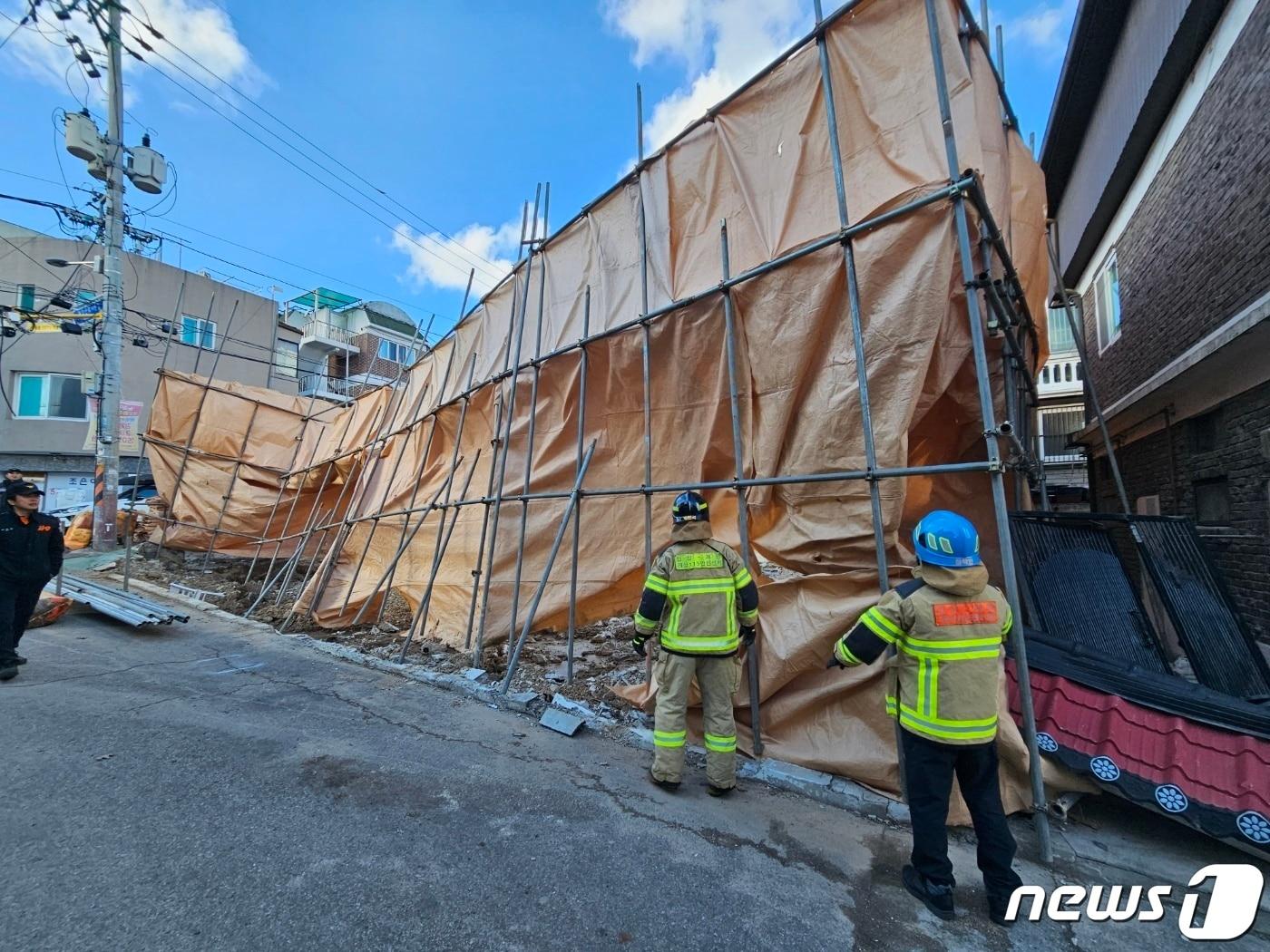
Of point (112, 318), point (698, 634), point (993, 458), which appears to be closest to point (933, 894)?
point (698, 634)

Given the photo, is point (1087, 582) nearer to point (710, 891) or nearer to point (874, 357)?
point (874, 357)

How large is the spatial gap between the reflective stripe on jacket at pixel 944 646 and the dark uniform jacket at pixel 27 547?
6753 millimetres

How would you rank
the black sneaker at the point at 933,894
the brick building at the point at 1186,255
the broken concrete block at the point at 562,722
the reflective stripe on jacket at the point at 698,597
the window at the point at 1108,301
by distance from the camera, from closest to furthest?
the black sneaker at the point at 933,894, the reflective stripe on jacket at the point at 698,597, the broken concrete block at the point at 562,722, the brick building at the point at 1186,255, the window at the point at 1108,301

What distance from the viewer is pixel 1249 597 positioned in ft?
17.5

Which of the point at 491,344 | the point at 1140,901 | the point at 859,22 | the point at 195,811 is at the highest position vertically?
the point at 859,22

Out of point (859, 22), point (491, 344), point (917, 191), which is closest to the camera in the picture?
point (917, 191)

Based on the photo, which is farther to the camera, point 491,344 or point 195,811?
point 491,344

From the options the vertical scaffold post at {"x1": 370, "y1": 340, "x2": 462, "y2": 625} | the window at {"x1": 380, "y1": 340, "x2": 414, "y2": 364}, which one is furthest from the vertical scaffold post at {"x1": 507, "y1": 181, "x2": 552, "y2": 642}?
the window at {"x1": 380, "y1": 340, "x2": 414, "y2": 364}

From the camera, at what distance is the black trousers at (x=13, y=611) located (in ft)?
15.5

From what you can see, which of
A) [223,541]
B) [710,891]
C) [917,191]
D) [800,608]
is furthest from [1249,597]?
[223,541]

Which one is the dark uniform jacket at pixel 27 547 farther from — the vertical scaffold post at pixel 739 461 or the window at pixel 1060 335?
the window at pixel 1060 335

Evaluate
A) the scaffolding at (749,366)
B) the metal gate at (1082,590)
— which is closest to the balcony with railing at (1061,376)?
the scaffolding at (749,366)

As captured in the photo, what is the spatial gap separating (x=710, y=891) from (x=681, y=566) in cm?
159

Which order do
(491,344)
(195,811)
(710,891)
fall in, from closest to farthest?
(710,891), (195,811), (491,344)
